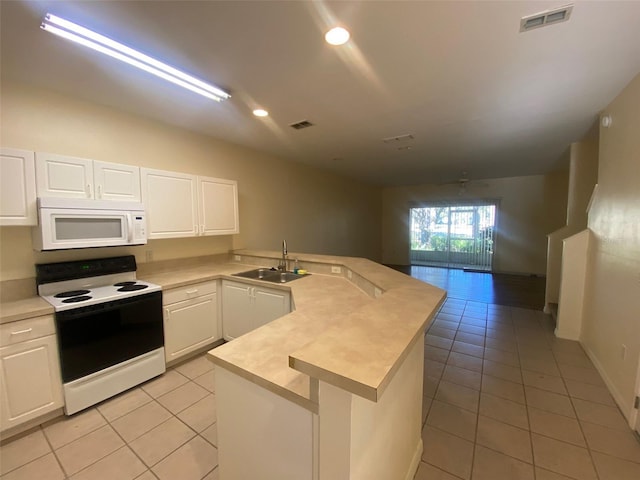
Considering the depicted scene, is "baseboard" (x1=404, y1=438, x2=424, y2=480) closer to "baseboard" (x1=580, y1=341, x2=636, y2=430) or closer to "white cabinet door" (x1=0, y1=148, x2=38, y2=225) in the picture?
"baseboard" (x1=580, y1=341, x2=636, y2=430)

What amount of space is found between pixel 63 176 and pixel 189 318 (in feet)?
5.53

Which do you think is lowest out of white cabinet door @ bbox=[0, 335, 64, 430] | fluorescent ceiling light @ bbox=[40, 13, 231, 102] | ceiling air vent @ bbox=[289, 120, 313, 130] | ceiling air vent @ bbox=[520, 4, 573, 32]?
white cabinet door @ bbox=[0, 335, 64, 430]

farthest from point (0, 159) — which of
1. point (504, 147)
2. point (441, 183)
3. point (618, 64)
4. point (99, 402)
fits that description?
point (441, 183)

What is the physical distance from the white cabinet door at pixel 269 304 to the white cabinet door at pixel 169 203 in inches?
47.0

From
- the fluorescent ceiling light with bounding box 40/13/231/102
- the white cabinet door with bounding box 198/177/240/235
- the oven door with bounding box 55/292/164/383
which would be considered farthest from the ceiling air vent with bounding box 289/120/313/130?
the oven door with bounding box 55/292/164/383

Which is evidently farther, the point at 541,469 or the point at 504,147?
the point at 504,147

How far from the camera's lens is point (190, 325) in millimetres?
2844

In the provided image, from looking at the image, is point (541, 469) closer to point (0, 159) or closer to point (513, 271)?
point (0, 159)

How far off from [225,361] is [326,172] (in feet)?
18.0

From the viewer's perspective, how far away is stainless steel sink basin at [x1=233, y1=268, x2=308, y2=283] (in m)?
3.05

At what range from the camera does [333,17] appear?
1531mm

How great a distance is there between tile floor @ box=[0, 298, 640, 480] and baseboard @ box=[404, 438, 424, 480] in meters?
0.04

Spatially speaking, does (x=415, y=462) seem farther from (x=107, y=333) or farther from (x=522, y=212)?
(x=522, y=212)

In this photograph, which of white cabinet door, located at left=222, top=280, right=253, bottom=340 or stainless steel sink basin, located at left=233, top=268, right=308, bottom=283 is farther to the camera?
stainless steel sink basin, located at left=233, top=268, right=308, bottom=283
